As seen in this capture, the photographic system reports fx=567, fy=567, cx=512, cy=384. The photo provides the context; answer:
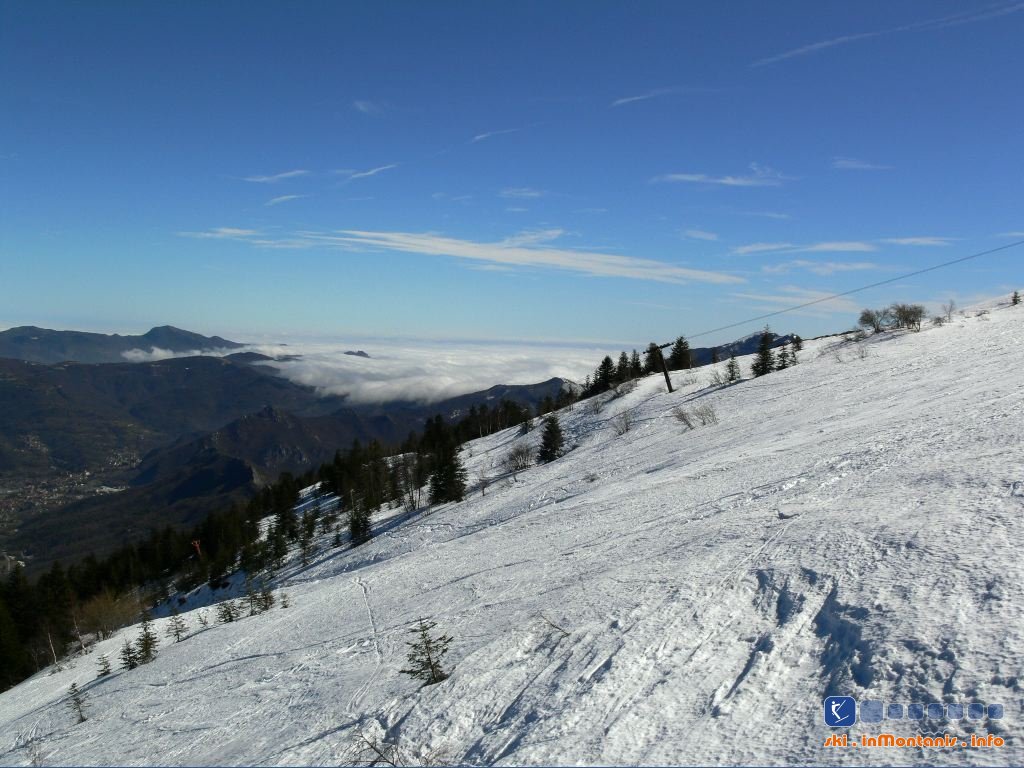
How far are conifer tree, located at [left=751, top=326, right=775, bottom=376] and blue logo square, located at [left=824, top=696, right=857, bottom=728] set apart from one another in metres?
50.7

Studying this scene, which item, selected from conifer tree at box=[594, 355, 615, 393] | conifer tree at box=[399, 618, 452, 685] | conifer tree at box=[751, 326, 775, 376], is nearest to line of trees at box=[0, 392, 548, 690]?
conifer tree at box=[594, 355, 615, 393]

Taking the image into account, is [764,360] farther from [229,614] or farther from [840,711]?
[840,711]

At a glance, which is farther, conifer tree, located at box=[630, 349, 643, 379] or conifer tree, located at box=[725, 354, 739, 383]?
conifer tree, located at box=[630, 349, 643, 379]

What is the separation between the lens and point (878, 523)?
981 centimetres

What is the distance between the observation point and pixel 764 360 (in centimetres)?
5478

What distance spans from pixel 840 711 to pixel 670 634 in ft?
7.87

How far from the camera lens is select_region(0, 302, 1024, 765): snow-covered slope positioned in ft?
20.1

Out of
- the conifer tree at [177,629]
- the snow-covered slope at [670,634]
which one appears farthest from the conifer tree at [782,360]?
the conifer tree at [177,629]

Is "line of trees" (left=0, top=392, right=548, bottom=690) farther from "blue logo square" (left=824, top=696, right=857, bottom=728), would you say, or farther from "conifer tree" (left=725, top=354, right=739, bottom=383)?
"blue logo square" (left=824, top=696, right=857, bottom=728)

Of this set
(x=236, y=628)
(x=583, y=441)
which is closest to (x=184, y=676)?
(x=236, y=628)

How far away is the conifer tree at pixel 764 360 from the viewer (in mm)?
53688

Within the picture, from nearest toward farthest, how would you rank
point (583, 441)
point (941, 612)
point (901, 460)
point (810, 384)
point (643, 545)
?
point (941, 612) < point (643, 545) < point (901, 460) < point (810, 384) < point (583, 441)

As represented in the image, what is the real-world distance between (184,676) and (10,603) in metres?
56.7

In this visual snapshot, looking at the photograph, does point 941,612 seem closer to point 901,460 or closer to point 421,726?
point 421,726
